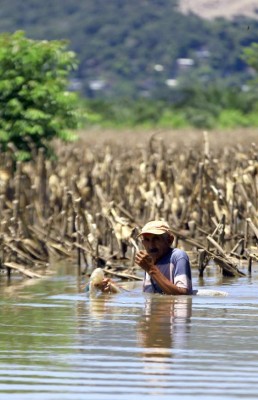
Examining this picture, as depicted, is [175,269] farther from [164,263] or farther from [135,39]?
[135,39]

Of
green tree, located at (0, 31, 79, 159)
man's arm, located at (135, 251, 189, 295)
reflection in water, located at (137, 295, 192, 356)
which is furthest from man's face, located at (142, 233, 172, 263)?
green tree, located at (0, 31, 79, 159)

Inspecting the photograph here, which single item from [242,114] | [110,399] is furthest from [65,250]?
[242,114]

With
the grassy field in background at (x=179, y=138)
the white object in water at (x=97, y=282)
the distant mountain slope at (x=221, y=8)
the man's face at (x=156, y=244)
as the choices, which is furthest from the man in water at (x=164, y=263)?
the distant mountain slope at (x=221, y=8)

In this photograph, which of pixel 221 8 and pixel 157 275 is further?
pixel 221 8

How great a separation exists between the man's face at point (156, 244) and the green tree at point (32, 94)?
356 inches

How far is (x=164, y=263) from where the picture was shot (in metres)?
12.8

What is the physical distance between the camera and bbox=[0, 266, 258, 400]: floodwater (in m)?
8.32

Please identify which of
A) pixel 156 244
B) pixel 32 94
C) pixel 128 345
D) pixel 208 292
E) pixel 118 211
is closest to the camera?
pixel 128 345

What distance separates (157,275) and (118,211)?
17.9 feet

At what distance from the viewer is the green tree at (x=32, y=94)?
2186 centimetres

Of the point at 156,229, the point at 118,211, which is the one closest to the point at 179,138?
the point at 118,211

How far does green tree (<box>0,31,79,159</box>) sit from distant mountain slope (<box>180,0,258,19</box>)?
4837 inches

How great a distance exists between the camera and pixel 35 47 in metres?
21.8

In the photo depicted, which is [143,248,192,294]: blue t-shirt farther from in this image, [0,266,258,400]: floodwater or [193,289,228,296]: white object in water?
[193,289,228,296]: white object in water
